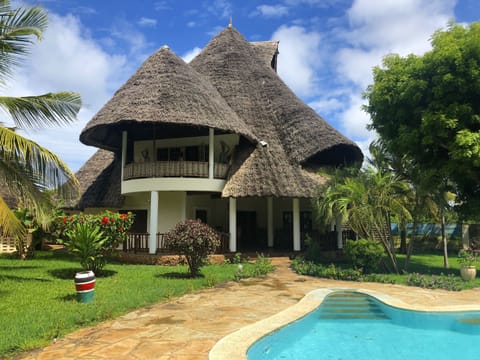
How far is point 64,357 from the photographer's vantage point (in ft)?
15.9

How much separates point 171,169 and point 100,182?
5.55 metres

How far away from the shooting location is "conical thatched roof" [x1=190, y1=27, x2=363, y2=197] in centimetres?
1500

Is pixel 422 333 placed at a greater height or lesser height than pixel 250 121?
lesser

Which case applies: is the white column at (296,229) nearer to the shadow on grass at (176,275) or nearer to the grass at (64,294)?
the grass at (64,294)

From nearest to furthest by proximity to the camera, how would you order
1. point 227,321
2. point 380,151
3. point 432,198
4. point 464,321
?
point 227,321 < point 464,321 < point 432,198 < point 380,151

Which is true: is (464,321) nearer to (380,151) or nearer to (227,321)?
(227,321)

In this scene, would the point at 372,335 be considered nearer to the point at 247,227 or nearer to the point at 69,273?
the point at 69,273

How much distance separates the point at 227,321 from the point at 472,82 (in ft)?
32.1

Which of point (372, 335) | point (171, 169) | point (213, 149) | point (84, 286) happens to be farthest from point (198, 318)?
point (213, 149)

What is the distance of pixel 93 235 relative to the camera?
9734 millimetres

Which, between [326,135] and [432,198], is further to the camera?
[326,135]

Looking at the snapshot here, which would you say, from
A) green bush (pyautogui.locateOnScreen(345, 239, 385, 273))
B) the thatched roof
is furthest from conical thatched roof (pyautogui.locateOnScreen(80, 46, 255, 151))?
green bush (pyautogui.locateOnScreen(345, 239, 385, 273))

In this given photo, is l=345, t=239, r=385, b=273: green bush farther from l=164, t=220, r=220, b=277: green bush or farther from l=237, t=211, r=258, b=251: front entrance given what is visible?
l=237, t=211, r=258, b=251: front entrance

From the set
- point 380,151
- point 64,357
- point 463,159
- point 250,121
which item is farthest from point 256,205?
point 64,357
